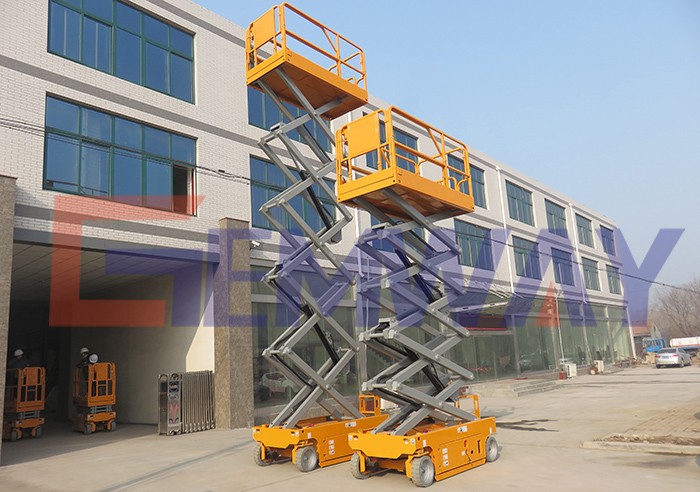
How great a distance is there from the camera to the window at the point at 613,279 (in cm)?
4805

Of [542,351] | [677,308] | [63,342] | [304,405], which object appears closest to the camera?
[304,405]

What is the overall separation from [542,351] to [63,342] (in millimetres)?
27479

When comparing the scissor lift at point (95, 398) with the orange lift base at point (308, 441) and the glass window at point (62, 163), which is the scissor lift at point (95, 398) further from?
the orange lift base at point (308, 441)

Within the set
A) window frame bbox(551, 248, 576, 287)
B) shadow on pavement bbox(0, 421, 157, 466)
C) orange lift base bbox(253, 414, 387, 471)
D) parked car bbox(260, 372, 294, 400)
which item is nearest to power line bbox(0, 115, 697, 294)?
parked car bbox(260, 372, 294, 400)

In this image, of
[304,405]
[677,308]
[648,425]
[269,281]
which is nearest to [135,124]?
[269,281]

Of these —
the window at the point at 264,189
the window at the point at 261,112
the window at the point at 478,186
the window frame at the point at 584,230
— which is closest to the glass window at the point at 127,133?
the window at the point at 264,189

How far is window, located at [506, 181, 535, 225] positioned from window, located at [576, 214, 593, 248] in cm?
872

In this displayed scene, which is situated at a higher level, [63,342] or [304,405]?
[63,342]

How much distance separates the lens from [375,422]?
10.9 m

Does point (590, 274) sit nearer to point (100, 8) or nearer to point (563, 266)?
point (563, 266)

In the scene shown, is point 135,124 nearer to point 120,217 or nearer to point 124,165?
point 124,165

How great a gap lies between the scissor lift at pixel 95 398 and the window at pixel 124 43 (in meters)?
9.02

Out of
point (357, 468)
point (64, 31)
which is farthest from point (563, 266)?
point (64, 31)

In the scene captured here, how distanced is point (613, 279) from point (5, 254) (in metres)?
48.5
